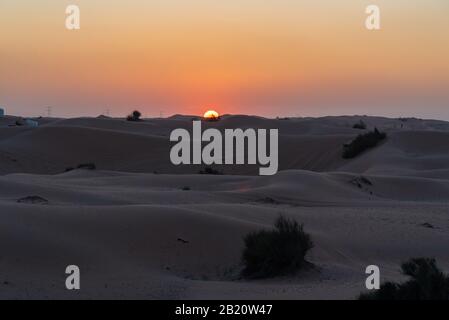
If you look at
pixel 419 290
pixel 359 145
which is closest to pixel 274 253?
pixel 419 290

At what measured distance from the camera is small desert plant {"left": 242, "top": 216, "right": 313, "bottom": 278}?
11.7m

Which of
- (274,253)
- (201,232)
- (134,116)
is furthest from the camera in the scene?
(134,116)

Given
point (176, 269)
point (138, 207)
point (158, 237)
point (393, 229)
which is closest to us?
point (176, 269)

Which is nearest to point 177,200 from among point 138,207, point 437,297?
point 138,207

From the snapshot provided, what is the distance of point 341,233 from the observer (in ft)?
51.6

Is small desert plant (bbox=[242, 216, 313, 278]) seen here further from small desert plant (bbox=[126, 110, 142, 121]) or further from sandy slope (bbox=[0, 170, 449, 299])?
small desert plant (bbox=[126, 110, 142, 121])

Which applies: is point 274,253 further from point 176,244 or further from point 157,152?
point 157,152

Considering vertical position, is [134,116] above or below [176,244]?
above

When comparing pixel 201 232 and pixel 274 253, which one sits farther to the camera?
pixel 201 232

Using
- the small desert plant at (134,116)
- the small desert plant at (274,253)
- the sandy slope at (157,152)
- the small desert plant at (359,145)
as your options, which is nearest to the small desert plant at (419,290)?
the small desert plant at (274,253)

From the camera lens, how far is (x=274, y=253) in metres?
11.9

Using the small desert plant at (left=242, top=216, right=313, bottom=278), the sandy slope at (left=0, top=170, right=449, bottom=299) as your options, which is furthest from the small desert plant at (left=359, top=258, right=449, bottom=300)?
the small desert plant at (left=242, top=216, right=313, bottom=278)
